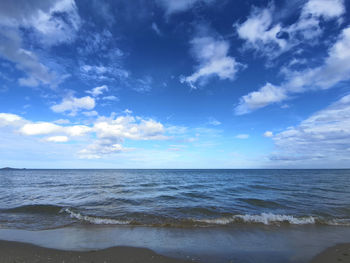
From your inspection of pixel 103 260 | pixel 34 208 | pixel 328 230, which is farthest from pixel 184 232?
pixel 34 208

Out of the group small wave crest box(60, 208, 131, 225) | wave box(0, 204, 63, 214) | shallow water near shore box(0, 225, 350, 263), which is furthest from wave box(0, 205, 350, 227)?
wave box(0, 204, 63, 214)

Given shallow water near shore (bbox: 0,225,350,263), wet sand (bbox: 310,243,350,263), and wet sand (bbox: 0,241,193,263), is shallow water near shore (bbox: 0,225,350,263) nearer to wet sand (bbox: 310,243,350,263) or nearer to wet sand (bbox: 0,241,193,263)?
wet sand (bbox: 310,243,350,263)

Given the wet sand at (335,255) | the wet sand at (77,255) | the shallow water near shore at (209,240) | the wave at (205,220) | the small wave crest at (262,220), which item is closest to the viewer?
the wet sand at (77,255)

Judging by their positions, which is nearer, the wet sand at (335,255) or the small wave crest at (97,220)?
the wet sand at (335,255)

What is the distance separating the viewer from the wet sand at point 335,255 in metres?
6.27

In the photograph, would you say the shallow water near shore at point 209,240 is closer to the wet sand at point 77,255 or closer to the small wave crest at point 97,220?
the wet sand at point 77,255

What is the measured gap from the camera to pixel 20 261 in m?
6.00

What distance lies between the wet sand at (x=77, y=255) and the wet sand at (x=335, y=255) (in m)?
5.07

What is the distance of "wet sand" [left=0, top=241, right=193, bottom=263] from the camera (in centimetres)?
605

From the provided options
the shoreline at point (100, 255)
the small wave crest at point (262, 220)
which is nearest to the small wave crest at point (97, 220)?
the shoreline at point (100, 255)

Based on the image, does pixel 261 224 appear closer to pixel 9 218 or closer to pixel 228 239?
Answer: pixel 228 239

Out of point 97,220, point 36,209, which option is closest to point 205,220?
point 97,220

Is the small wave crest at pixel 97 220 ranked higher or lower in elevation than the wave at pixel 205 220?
higher

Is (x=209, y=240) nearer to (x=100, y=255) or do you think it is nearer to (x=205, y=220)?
(x=205, y=220)
